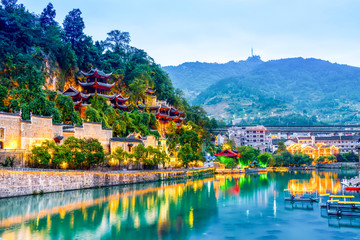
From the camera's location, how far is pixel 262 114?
15325cm

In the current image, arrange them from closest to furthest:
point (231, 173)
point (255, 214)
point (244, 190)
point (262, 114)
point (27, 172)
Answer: point (255, 214) → point (27, 172) → point (244, 190) → point (231, 173) → point (262, 114)

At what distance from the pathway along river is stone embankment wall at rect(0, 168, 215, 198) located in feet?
2.66

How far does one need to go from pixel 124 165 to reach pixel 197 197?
10.6 metres

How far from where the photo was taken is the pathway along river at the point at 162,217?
736 inches

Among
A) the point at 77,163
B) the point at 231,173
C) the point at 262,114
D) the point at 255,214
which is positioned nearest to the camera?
the point at 255,214

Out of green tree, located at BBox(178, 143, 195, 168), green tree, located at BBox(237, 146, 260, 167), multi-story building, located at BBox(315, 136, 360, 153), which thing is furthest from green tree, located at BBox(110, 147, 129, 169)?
multi-story building, located at BBox(315, 136, 360, 153)

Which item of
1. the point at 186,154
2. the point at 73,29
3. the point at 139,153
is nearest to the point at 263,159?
the point at 186,154

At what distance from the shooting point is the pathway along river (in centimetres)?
1869

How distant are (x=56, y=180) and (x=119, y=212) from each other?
841 centimetres

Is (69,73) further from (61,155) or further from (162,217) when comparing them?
(162,217)

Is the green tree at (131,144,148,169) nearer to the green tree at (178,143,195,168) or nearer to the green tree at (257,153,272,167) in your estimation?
the green tree at (178,143,195,168)

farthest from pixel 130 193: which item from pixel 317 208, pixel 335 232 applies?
pixel 335 232

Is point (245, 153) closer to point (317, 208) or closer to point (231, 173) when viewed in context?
point (231, 173)

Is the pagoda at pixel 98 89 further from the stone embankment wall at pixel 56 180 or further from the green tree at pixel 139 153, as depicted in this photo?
the stone embankment wall at pixel 56 180
